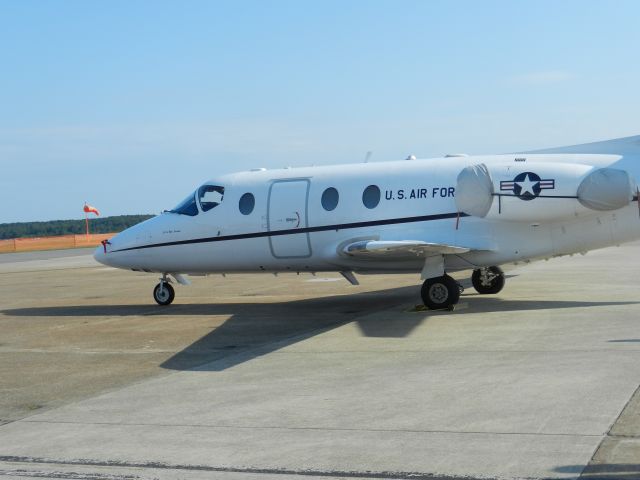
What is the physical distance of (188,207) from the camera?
20.9m

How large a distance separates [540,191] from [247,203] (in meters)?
6.37

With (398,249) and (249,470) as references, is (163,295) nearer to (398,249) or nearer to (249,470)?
(398,249)

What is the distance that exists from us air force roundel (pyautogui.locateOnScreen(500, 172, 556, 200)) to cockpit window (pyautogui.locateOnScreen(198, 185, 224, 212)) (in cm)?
644

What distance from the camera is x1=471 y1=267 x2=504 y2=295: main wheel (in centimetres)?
2067

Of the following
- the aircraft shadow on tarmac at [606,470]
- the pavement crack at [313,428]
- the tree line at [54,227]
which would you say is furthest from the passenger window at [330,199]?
the tree line at [54,227]

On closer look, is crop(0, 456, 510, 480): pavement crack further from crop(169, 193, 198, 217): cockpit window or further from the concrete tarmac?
crop(169, 193, 198, 217): cockpit window

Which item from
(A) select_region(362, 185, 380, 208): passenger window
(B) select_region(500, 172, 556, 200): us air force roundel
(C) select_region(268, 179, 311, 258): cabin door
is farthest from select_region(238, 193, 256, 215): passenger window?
(B) select_region(500, 172, 556, 200): us air force roundel

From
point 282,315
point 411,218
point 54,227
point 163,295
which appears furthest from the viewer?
point 54,227

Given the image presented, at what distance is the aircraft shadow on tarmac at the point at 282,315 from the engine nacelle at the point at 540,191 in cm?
186

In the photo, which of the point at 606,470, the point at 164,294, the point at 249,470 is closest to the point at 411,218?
the point at 164,294

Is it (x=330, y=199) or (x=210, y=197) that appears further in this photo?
(x=210, y=197)

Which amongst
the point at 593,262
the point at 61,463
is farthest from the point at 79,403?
the point at 593,262

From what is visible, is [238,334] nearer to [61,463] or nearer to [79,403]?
[79,403]

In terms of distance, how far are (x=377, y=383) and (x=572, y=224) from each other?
8.21 metres
